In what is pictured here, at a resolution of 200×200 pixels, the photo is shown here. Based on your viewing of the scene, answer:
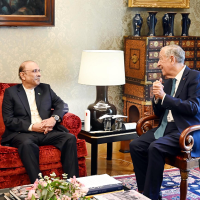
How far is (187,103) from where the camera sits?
3.66 metres

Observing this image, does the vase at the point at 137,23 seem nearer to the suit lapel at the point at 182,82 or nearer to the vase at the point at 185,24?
the vase at the point at 185,24

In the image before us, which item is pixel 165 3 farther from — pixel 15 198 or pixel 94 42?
pixel 15 198

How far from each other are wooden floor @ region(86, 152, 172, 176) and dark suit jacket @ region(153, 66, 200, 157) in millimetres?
1294

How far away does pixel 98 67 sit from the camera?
4.59 m

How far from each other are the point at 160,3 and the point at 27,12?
196 cm

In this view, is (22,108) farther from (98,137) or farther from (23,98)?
(98,137)

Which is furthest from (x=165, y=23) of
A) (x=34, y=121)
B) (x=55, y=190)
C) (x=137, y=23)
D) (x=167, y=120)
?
(x=55, y=190)

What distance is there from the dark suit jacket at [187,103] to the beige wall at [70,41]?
5.84ft

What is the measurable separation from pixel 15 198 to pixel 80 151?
147 cm

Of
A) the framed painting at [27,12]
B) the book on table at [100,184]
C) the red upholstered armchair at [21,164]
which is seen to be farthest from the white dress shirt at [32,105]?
the book on table at [100,184]

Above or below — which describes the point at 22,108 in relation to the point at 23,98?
below

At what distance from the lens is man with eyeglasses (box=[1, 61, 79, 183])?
3936 millimetres

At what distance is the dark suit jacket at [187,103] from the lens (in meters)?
3.68

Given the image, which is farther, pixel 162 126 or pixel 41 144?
pixel 41 144
